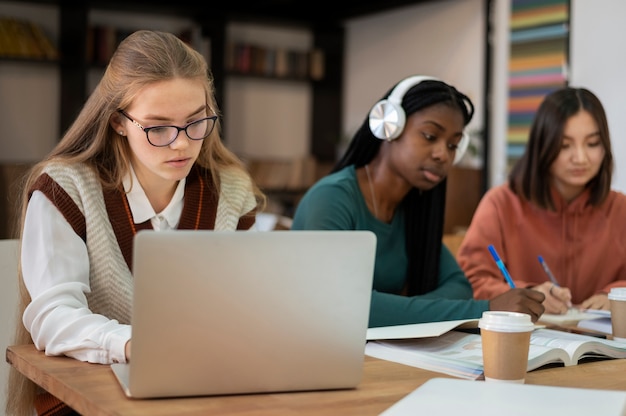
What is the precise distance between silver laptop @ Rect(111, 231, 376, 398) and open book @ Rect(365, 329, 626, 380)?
0.22m

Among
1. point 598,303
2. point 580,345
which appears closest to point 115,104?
point 580,345

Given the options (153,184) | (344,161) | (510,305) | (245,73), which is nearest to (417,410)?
(510,305)

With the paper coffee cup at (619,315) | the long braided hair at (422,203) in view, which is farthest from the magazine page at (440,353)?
the long braided hair at (422,203)

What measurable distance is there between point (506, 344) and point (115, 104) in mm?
918

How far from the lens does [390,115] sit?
7.63 feet

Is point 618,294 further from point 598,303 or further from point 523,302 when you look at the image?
point 598,303

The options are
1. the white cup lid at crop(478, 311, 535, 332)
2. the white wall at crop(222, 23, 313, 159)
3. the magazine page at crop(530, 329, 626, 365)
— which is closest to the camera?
the white cup lid at crop(478, 311, 535, 332)

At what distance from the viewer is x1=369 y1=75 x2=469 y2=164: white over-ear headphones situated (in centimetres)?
231

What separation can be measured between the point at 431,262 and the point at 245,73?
508 cm

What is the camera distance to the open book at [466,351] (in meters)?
1.42

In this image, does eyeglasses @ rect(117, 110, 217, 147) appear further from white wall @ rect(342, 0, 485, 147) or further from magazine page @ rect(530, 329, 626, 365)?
white wall @ rect(342, 0, 485, 147)

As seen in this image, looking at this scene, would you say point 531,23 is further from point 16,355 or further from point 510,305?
point 16,355

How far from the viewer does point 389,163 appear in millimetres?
2389

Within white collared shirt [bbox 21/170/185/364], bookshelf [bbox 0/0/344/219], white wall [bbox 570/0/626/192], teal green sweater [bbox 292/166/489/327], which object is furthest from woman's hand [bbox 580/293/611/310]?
bookshelf [bbox 0/0/344/219]
